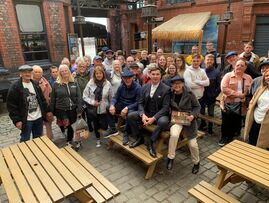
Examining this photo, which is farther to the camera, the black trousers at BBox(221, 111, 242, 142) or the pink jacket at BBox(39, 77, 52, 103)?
the pink jacket at BBox(39, 77, 52, 103)

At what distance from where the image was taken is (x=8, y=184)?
2.51 metres

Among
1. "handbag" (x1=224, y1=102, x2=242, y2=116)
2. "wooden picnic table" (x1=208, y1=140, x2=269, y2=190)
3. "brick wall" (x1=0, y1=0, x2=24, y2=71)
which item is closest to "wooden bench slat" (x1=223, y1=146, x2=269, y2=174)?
"wooden picnic table" (x1=208, y1=140, x2=269, y2=190)

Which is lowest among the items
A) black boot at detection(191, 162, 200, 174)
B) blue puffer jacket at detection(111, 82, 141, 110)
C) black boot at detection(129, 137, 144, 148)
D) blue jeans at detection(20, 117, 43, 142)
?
black boot at detection(191, 162, 200, 174)

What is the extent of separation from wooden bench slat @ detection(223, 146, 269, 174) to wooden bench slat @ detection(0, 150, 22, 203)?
2.63m

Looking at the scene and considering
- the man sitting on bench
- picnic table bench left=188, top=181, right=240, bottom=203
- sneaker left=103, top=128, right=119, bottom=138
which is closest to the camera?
picnic table bench left=188, top=181, right=240, bottom=203

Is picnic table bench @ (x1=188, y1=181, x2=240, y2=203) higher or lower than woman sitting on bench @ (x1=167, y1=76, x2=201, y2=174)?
lower

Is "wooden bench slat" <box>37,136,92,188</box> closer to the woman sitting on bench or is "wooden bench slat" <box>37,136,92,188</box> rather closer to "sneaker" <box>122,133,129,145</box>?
"sneaker" <box>122,133,129,145</box>

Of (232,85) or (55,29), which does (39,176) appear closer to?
(232,85)

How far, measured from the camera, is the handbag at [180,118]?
11.9 ft

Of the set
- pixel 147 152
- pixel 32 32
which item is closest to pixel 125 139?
pixel 147 152

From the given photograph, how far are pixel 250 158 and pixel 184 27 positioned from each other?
9.00 meters

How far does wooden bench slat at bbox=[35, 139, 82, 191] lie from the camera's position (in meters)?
2.42

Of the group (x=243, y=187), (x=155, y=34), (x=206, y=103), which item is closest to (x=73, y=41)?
(x=155, y=34)

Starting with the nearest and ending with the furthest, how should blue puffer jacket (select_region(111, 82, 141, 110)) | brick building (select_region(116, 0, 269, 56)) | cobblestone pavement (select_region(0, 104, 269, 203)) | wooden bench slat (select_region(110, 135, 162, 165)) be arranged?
cobblestone pavement (select_region(0, 104, 269, 203)) → wooden bench slat (select_region(110, 135, 162, 165)) → blue puffer jacket (select_region(111, 82, 141, 110)) → brick building (select_region(116, 0, 269, 56))
